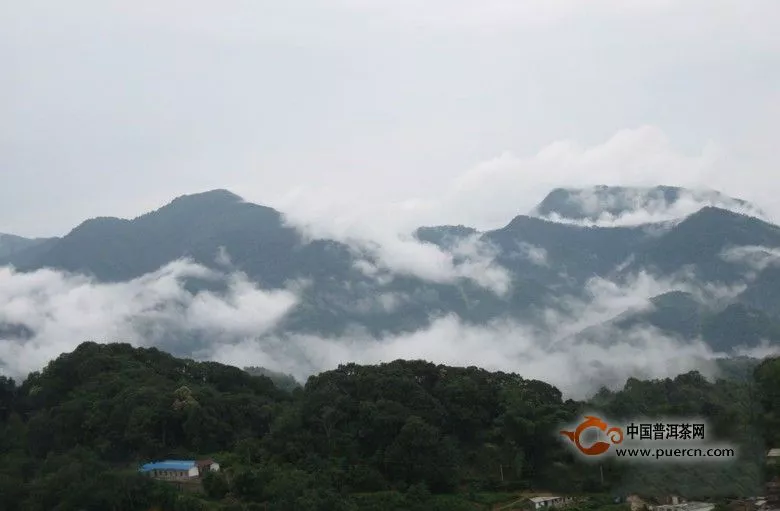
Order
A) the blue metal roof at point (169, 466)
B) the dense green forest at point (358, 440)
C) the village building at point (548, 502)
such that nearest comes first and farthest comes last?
the dense green forest at point (358, 440) < the village building at point (548, 502) < the blue metal roof at point (169, 466)

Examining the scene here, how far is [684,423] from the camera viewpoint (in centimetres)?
2538

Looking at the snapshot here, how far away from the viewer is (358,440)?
32.4 meters

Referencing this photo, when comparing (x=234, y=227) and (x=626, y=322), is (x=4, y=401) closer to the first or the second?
(x=626, y=322)

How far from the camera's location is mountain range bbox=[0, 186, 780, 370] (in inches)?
3467

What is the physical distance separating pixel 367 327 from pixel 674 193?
6140cm

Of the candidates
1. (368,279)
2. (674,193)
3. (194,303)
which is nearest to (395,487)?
(368,279)

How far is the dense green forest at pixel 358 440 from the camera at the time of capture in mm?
27062

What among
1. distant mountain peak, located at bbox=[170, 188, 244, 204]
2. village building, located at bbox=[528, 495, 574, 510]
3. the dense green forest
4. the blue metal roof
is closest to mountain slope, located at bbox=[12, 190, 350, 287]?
distant mountain peak, located at bbox=[170, 188, 244, 204]
